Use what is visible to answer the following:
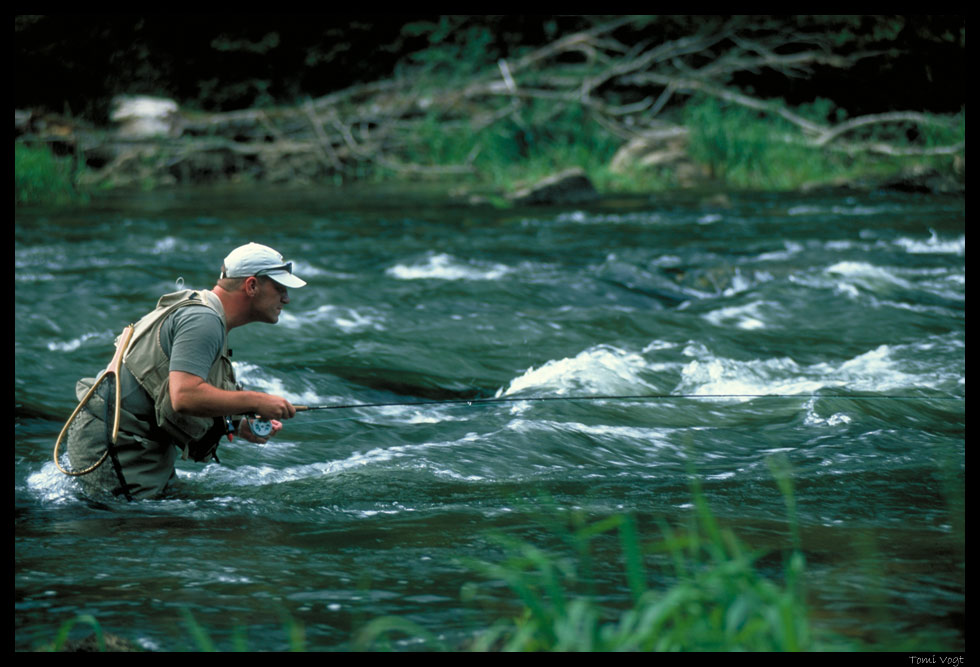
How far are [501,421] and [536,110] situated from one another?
40.4 feet

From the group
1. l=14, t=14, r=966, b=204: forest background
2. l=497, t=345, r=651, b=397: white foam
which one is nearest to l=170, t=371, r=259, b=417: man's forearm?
l=497, t=345, r=651, b=397: white foam

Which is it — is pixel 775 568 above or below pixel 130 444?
below

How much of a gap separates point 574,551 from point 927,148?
1274cm

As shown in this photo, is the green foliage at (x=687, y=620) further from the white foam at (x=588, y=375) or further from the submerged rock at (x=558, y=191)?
the submerged rock at (x=558, y=191)

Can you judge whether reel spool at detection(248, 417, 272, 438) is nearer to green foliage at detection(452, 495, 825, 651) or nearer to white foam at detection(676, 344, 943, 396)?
green foliage at detection(452, 495, 825, 651)

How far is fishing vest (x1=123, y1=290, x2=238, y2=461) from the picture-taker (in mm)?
3975

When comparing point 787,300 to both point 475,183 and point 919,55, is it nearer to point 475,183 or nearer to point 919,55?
point 475,183

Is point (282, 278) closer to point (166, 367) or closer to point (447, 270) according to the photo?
point (166, 367)

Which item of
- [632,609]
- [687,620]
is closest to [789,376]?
[632,609]

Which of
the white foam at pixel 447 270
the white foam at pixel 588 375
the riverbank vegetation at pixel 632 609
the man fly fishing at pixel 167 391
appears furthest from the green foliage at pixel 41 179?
the riverbank vegetation at pixel 632 609

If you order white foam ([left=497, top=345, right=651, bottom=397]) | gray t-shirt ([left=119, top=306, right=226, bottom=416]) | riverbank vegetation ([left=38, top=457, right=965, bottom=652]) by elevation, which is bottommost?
white foam ([left=497, top=345, right=651, bottom=397])

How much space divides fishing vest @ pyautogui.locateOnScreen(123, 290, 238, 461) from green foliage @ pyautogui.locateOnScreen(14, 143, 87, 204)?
10.6 m

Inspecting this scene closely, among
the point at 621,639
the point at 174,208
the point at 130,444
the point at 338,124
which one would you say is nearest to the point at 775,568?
the point at 621,639
